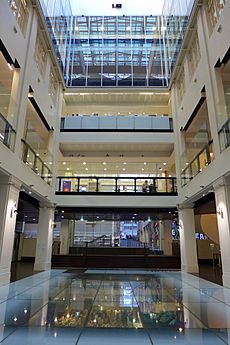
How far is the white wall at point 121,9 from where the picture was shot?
61.4 feet

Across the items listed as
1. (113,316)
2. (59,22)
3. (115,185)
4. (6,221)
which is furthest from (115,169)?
(113,316)

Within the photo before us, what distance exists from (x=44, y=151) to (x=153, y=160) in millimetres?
7363

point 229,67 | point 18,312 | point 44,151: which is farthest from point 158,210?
point 18,312

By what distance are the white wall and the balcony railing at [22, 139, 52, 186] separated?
12304 mm

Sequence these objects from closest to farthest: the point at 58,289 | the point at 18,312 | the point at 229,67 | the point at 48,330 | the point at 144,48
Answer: the point at 48,330 → the point at 18,312 → the point at 58,289 → the point at 229,67 → the point at 144,48

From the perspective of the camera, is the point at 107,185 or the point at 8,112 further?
the point at 107,185

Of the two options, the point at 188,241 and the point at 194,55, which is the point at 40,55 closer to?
the point at 194,55

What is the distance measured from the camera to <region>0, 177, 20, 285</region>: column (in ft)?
25.7

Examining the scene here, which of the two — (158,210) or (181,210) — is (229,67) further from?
(158,210)

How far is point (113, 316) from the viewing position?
4.38 metres

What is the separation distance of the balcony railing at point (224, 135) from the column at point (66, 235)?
1250 centimetres

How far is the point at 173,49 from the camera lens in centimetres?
1473

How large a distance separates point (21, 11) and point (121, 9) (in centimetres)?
1150

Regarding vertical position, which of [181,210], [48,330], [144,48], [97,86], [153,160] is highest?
[144,48]
